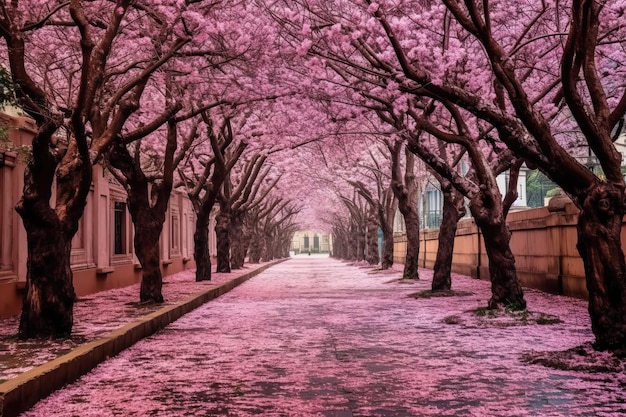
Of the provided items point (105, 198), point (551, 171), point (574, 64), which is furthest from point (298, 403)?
point (105, 198)

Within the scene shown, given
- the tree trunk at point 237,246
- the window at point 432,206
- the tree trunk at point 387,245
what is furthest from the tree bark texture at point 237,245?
the window at point 432,206

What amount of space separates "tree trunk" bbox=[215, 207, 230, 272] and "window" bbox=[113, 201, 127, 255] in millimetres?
4853

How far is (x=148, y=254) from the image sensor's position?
15102 mm

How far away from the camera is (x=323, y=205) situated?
67.8m

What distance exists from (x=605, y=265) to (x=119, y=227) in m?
19.0

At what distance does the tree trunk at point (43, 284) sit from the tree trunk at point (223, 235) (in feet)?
62.5

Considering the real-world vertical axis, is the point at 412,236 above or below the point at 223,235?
below

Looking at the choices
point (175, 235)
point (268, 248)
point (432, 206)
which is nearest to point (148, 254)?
point (175, 235)

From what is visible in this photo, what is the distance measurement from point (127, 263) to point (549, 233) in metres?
13.7

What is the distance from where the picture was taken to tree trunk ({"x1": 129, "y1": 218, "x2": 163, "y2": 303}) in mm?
14945

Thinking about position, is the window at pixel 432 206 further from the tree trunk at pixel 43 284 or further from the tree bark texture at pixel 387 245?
the tree trunk at pixel 43 284

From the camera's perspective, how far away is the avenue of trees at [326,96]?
8227 millimetres

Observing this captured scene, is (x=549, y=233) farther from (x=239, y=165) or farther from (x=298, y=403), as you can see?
(x=239, y=165)

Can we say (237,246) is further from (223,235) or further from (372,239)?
(372,239)
